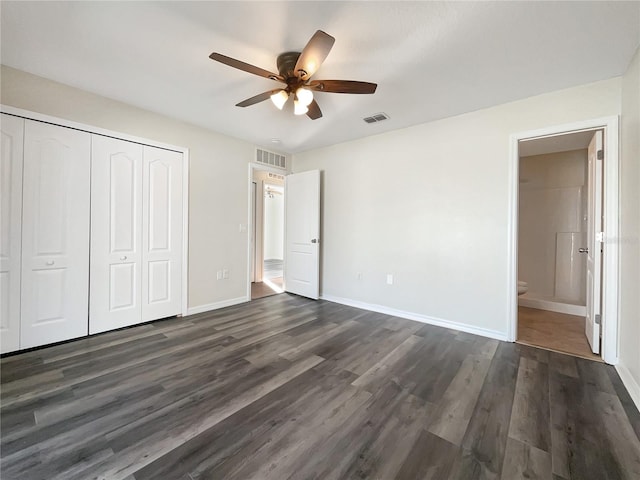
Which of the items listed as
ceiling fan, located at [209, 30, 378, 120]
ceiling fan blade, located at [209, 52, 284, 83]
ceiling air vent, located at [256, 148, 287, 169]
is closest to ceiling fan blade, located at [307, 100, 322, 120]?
ceiling fan, located at [209, 30, 378, 120]

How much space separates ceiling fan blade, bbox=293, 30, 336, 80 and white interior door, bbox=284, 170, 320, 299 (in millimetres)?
2371

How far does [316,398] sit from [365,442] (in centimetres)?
47

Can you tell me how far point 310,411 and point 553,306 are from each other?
164 inches

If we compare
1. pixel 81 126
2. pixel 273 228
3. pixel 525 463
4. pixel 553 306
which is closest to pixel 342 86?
pixel 525 463

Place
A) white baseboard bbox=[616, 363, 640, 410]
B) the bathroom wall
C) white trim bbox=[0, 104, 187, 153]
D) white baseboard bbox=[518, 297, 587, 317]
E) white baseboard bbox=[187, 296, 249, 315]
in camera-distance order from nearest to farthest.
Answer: white baseboard bbox=[616, 363, 640, 410], white trim bbox=[0, 104, 187, 153], white baseboard bbox=[187, 296, 249, 315], white baseboard bbox=[518, 297, 587, 317], the bathroom wall

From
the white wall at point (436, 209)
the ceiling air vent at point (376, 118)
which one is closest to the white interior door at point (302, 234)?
the white wall at point (436, 209)

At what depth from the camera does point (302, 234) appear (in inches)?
179

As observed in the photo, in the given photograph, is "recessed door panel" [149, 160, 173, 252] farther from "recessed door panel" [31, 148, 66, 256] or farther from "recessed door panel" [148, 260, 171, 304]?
"recessed door panel" [31, 148, 66, 256]

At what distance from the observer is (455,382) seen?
2.07 metres

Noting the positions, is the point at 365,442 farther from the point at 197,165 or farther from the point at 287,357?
the point at 197,165

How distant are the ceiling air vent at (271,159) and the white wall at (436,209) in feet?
2.69

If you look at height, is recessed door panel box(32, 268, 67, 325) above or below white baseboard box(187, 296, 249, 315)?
above

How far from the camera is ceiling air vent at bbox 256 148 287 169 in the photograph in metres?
4.38

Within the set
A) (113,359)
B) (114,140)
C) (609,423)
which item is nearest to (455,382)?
(609,423)
